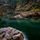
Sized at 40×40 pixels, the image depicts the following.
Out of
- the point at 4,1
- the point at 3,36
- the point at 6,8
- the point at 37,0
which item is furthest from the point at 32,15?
the point at 4,1

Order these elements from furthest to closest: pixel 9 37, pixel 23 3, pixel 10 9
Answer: pixel 10 9, pixel 23 3, pixel 9 37

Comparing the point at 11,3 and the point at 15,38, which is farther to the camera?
the point at 11,3

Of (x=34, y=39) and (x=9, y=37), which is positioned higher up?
(x=9, y=37)

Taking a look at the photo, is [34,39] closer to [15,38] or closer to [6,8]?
[15,38]

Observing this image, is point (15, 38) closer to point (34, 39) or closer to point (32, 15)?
point (34, 39)

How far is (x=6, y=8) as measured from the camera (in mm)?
54312

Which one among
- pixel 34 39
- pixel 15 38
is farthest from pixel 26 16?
pixel 15 38

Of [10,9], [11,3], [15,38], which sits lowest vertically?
[10,9]

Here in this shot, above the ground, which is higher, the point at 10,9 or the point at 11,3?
the point at 11,3

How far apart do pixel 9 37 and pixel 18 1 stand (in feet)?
167

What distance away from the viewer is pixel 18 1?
5488 cm

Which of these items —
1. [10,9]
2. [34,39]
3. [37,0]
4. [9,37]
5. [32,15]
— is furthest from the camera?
[10,9]

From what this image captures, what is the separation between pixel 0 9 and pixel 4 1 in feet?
28.6

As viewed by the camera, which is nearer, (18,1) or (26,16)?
(26,16)
